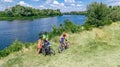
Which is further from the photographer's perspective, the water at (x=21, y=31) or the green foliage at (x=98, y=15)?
the water at (x=21, y=31)

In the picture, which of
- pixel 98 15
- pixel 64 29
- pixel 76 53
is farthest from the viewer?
pixel 98 15

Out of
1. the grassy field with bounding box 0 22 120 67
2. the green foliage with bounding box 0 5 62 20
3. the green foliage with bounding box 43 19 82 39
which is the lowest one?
the green foliage with bounding box 0 5 62 20

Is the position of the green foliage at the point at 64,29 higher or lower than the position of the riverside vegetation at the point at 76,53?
higher

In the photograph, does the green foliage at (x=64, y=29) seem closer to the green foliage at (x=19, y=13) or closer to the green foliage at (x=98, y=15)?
the green foliage at (x=98, y=15)

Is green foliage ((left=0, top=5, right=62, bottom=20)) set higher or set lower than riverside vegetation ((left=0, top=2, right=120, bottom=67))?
lower

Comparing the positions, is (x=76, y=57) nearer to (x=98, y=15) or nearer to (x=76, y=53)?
(x=76, y=53)

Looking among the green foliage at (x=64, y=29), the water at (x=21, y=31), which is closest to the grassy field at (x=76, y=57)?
the green foliage at (x=64, y=29)

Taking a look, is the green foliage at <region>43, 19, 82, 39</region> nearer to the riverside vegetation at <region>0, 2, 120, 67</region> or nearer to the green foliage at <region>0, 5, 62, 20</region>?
the riverside vegetation at <region>0, 2, 120, 67</region>

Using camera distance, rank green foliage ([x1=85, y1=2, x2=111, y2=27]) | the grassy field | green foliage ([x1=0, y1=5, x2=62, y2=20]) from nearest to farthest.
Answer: the grassy field
green foliage ([x1=85, y1=2, x2=111, y2=27])
green foliage ([x1=0, y1=5, x2=62, y2=20])

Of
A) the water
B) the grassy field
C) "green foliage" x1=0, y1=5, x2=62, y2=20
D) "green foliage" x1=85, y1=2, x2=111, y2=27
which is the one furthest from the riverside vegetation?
"green foliage" x1=0, y1=5, x2=62, y2=20

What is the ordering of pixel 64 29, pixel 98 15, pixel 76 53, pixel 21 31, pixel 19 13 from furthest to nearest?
pixel 19 13
pixel 21 31
pixel 98 15
pixel 64 29
pixel 76 53

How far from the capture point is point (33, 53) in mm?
19641

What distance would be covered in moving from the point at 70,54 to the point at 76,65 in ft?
9.46

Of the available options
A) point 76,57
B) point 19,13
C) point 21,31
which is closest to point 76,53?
point 76,57
